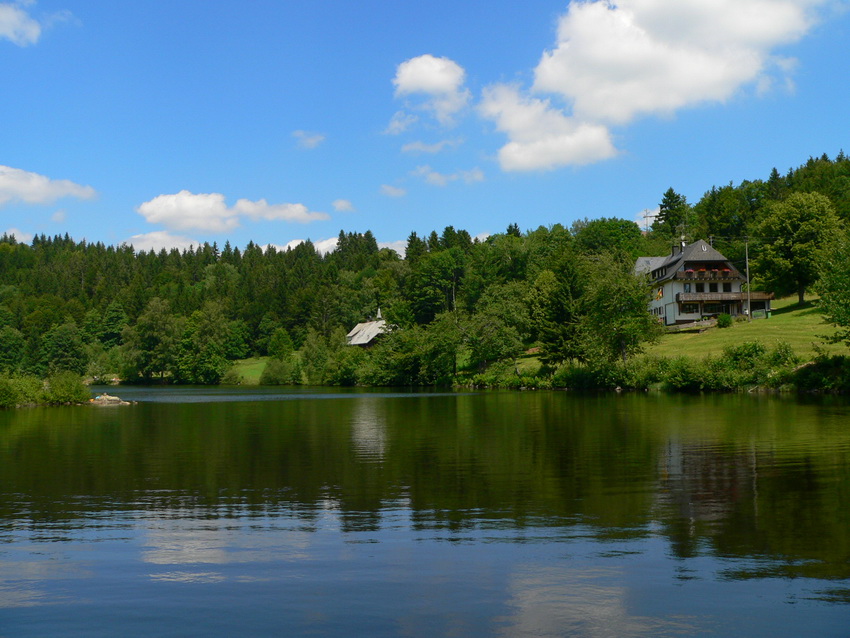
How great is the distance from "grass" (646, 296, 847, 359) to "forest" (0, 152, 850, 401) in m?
4.33

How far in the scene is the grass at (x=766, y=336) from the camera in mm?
66625

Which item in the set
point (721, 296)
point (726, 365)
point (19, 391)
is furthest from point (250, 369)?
point (726, 365)

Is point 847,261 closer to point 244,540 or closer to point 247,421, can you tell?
point 247,421

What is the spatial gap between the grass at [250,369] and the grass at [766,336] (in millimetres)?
73315

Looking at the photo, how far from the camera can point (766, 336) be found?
72.6 m

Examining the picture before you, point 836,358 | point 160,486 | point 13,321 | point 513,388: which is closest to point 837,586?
point 160,486

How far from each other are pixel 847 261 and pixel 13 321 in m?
175

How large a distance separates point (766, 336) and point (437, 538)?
67.7 meters

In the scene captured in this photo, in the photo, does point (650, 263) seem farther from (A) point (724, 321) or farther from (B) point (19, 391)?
(B) point (19, 391)

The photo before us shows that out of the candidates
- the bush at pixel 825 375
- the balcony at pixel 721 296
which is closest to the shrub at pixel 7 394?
the bush at pixel 825 375

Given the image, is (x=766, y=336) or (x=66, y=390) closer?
(x=66, y=390)

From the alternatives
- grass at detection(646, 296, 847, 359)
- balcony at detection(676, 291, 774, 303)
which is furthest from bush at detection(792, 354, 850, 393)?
balcony at detection(676, 291, 774, 303)

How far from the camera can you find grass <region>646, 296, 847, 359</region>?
2623 inches

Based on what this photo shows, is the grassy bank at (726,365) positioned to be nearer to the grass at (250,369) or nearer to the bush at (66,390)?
the bush at (66,390)
